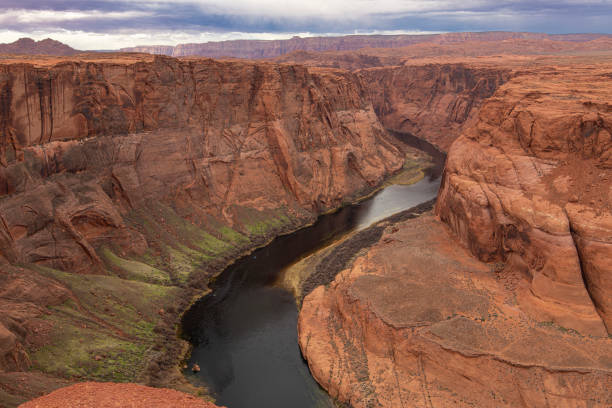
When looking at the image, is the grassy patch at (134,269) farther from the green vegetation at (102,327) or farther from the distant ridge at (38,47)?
the distant ridge at (38,47)

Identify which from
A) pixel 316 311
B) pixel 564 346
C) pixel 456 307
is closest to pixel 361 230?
pixel 316 311

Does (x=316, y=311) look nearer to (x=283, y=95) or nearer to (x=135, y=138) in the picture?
(x=135, y=138)

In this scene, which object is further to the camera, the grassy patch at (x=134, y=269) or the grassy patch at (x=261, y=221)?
the grassy patch at (x=261, y=221)

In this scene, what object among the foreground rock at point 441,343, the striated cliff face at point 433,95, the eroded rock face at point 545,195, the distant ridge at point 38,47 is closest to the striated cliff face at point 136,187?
the foreground rock at point 441,343

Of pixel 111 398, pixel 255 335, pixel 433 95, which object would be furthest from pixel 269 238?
pixel 433 95

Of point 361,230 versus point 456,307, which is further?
point 361,230
